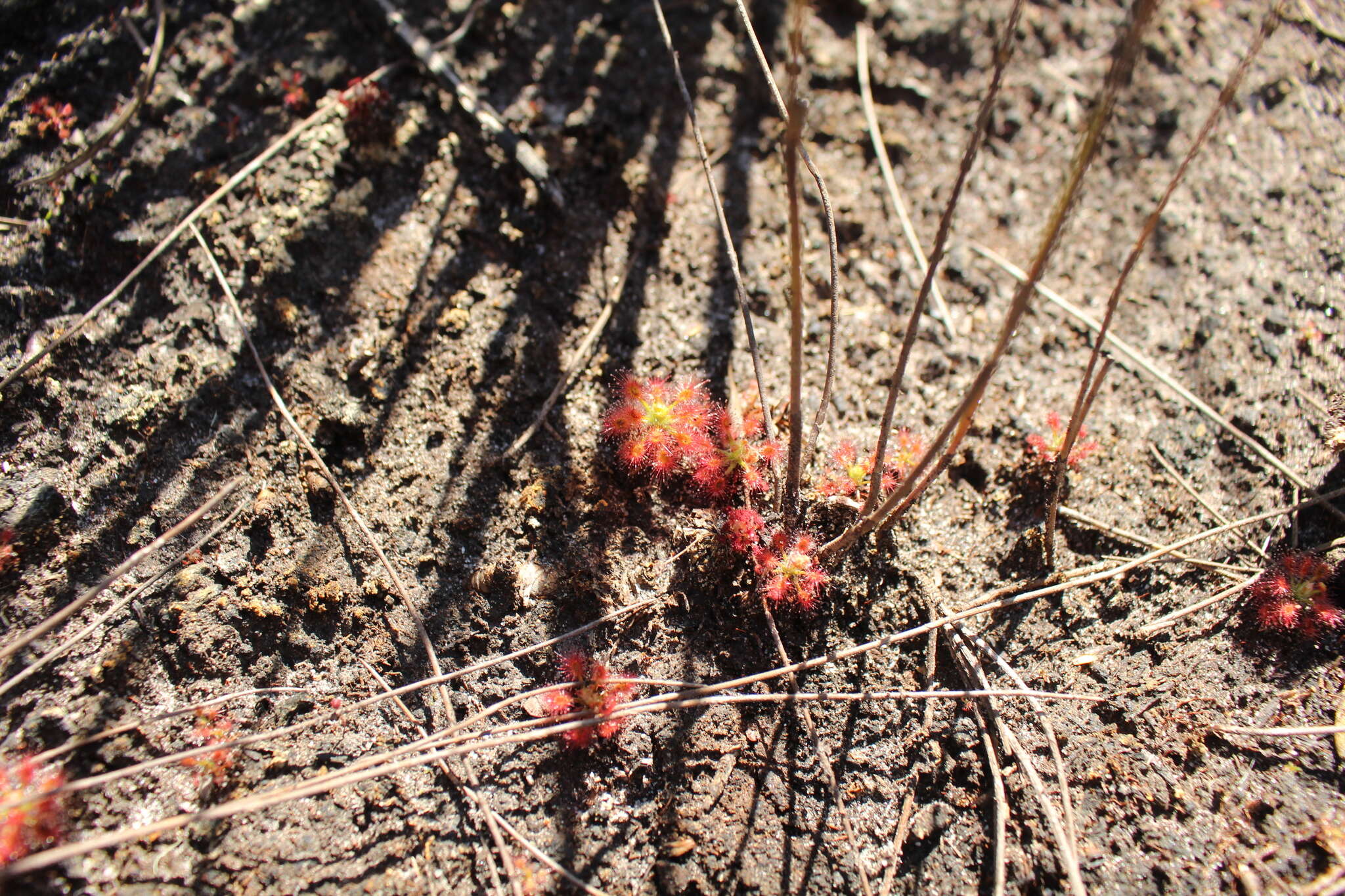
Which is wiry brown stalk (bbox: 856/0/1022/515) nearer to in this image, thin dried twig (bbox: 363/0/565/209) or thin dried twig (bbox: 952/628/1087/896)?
thin dried twig (bbox: 952/628/1087/896)

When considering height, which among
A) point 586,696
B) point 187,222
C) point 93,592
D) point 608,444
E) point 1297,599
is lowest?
point 586,696

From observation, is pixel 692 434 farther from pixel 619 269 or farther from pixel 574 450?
pixel 619 269

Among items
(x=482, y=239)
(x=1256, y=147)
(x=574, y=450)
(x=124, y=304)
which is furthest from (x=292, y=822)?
(x=1256, y=147)

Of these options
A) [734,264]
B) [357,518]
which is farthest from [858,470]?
[357,518]

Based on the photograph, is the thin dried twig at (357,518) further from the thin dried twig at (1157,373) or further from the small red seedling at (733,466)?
the thin dried twig at (1157,373)

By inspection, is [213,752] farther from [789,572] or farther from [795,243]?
[795,243]

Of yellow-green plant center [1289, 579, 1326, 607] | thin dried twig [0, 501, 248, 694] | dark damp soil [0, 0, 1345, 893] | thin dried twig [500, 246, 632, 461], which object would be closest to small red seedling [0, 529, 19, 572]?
dark damp soil [0, 0, 1345, 893]
